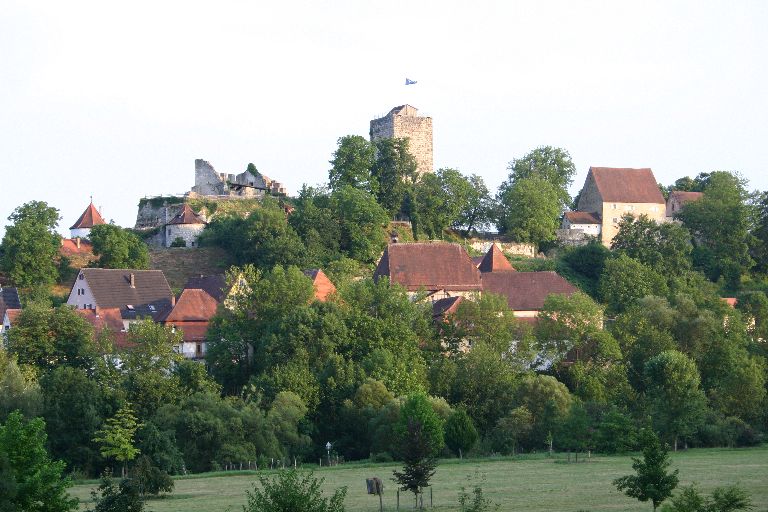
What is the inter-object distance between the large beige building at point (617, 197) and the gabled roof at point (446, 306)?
77.0ft

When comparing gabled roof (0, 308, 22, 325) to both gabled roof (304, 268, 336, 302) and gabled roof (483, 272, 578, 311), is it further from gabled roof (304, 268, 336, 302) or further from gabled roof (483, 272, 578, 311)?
gabled roof (483, 272, 578, 311)

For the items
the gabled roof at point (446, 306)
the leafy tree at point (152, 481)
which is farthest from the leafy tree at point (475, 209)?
the leafy tree at point (152, 481)

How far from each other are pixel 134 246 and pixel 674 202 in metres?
35.1

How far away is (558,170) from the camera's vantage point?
9406cm

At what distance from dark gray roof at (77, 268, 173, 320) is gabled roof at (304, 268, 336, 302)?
268 inches

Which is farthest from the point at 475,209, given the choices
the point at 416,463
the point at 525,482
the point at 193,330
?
the point at 416,463

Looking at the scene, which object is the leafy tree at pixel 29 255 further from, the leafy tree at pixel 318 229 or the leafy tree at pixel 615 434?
the leafy tree at pixel 615 434

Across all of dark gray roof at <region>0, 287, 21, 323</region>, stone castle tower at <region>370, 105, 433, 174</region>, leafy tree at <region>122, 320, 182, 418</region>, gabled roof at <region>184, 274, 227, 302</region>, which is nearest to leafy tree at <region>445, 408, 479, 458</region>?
leafy tree at <region>122, 320, 182, 418</region>

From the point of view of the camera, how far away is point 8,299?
226 feet

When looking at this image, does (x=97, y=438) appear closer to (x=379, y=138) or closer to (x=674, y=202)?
(x=379, y=138)

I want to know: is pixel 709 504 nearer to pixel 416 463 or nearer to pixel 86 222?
pixel 416 463

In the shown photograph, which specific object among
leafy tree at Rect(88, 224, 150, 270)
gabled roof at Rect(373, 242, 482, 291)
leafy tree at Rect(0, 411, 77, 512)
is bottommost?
leafy tree at Rect(0, 411, 77, 512)

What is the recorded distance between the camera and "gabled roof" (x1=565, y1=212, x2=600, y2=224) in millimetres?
88438

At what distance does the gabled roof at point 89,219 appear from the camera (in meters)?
81.9
